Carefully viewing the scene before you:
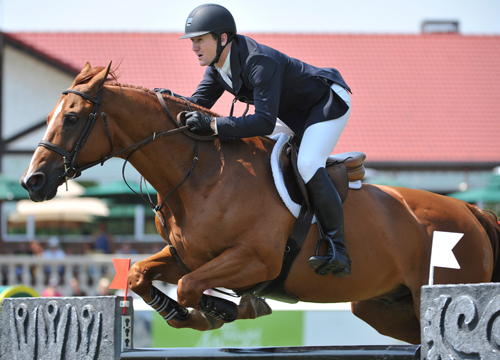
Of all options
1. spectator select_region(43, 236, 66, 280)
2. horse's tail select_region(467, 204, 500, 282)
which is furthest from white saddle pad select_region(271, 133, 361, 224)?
spectator select_region(43, 236, 66, 280)

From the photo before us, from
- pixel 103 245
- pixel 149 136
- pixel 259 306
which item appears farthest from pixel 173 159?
pixel 103 245

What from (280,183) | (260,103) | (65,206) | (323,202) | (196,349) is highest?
(65,206)

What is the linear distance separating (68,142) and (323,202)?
1.52 meters

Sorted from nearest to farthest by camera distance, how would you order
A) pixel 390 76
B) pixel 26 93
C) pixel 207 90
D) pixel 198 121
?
pixel 198 121
pixel 207 90
pixel 26 93
pixel 390 76

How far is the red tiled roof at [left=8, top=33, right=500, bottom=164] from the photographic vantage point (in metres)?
16.3

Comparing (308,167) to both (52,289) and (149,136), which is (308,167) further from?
(52,289)

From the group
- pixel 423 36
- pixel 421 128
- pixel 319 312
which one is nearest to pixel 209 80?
Result: pixel 319 312

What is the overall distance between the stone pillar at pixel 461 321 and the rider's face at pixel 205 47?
1835 mm

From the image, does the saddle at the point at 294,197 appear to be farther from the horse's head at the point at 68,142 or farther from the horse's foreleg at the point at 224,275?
the horse's head at the point at 68,142

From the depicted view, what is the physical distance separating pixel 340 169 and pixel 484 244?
4.56 ft

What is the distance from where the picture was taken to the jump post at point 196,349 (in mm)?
2445

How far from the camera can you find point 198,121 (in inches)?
134

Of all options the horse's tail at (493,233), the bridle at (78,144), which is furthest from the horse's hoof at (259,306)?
the horse's tail at (493,233)

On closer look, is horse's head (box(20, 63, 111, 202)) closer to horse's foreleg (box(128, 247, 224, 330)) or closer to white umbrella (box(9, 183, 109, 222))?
horse's foreleg (box(128, 247, 224, 330))
